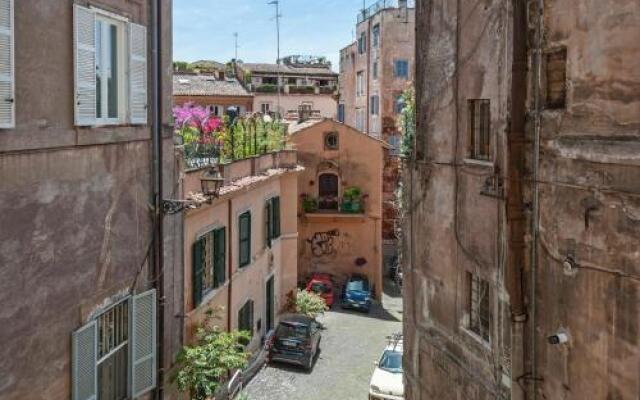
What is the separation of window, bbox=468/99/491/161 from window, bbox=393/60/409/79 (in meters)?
34.7

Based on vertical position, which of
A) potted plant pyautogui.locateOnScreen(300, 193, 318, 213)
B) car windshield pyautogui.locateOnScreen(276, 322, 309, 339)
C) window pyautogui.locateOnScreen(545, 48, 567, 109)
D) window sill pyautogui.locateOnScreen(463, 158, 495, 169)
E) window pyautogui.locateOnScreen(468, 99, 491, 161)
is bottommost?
car windshield pyautogui.locateOnScreen(276, 322, 309, 339)

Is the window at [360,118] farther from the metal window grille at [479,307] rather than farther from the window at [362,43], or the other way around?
the metal window grille at [479,307]

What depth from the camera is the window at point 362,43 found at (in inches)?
1923

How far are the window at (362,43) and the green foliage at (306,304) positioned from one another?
1103 inches

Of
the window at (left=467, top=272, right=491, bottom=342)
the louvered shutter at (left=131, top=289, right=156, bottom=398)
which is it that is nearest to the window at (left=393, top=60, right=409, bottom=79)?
the window at (left=467, top=272, right=491, bottom=342)

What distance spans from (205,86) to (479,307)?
31.5 m

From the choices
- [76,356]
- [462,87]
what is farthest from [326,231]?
[76,356]

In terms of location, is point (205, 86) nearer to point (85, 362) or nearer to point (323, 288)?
point (323, 288)

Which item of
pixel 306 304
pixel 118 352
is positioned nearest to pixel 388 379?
pixel 306 304

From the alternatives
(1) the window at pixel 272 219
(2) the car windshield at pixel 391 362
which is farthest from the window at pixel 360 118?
(2) the car windshield at pixel 391 362

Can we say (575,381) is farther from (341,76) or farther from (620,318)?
(341,76)

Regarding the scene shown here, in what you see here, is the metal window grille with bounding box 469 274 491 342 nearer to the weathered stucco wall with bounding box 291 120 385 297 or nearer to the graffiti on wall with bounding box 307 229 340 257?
the weathered stucco wall with bounding box 291 120 385 297

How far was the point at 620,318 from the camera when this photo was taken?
759 cm

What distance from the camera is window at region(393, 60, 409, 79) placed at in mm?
45125
